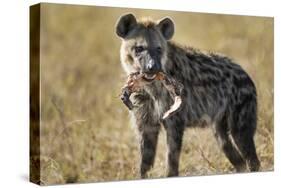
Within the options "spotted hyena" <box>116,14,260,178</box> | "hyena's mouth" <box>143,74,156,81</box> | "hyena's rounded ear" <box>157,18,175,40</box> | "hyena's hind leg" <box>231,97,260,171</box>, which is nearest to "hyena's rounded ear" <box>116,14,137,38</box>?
"spotted hyena" <box>116,14,260,178</box>

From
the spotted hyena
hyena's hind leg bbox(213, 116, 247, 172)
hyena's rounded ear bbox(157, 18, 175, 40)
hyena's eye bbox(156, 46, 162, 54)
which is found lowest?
hyena's hind leg bbox(213, 116, 247, 172)

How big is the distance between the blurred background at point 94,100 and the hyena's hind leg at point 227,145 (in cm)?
5

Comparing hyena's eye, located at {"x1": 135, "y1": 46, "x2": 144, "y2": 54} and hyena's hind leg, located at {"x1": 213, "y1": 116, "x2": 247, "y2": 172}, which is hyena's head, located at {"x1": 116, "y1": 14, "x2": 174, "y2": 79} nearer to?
hyena's eye, located at {"x1": 135, "y1": 46, "x2": 144, "y2": 54}

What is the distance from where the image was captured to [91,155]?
6.39 meters

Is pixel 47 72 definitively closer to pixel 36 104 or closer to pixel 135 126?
pixel 36 104

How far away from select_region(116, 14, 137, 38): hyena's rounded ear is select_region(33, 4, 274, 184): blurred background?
0.05m

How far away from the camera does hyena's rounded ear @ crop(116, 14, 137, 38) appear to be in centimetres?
645

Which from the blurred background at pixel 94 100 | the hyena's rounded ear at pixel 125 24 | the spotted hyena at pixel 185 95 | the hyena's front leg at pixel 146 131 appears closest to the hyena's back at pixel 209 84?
the spotted hyena at pixel 185 95

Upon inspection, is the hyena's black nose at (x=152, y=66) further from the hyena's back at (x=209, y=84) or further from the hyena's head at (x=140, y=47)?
the hyena's back at (x=209, y=84)

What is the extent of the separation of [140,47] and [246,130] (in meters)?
1.35

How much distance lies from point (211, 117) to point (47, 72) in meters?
1.56

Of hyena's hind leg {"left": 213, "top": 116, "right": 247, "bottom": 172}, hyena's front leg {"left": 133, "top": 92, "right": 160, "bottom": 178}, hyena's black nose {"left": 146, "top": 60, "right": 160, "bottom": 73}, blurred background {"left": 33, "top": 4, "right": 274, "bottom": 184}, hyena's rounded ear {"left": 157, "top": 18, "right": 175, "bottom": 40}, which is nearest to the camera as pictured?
blurred background {"left": 33, "top": 4, "right": 274, "bottom": 184}

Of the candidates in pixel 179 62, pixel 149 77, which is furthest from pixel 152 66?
pixel 179 62

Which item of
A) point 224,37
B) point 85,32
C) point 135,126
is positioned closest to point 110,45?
point 85,32
